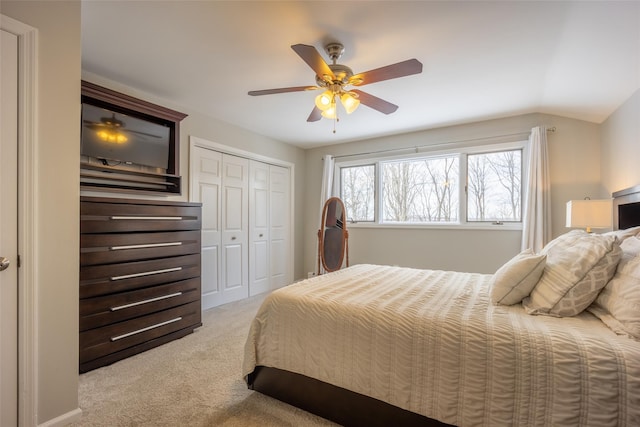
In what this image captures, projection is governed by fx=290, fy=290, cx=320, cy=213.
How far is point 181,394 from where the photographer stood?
182 cm

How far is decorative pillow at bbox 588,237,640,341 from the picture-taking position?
1.15 metres

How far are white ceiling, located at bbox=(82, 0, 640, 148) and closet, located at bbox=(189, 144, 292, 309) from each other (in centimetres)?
87

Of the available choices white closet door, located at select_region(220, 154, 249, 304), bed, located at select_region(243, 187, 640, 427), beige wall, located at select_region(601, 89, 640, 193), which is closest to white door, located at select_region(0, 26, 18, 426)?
bed, located at select_region(243, 187, 640, 427)

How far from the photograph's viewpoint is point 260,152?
423cm

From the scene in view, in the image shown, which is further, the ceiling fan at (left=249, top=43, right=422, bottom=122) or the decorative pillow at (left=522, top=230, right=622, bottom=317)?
the ceiling fan at (left=249, top=43, right=422, bottom=122)

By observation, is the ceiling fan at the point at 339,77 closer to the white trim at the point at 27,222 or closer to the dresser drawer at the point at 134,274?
the white trim at the point at 27,222

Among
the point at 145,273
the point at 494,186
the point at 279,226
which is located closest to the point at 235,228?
the point at 279,226

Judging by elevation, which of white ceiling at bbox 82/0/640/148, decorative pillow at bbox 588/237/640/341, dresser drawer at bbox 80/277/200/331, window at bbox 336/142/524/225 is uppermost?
white ceiling at bbox 82/0/640/148

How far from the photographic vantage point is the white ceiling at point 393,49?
1702mm

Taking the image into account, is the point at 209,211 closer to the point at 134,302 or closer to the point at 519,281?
the point at 134,302

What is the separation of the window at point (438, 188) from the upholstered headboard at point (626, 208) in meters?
1.08

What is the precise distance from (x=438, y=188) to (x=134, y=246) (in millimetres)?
3633

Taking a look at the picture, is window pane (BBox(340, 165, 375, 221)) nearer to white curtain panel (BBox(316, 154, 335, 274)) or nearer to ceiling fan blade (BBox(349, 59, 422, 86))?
white curtain panel (BBox(316, 154, 335, 274))

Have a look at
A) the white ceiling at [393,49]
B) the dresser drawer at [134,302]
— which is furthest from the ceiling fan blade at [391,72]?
the dresser drawer at [134,302]
